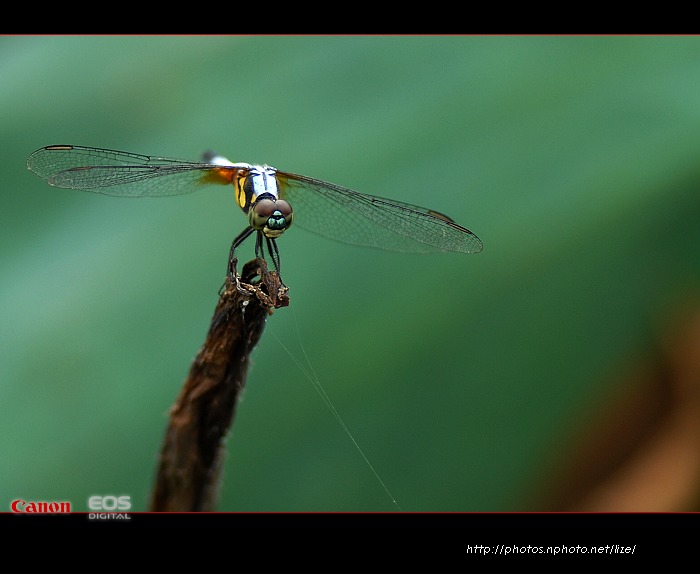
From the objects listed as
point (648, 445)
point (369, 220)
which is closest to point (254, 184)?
point (369, 220)

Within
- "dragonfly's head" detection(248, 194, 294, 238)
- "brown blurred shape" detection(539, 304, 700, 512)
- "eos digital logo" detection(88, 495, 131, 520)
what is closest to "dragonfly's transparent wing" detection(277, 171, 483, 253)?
"dragonfly's head" detection(248, 194, 294, 238)

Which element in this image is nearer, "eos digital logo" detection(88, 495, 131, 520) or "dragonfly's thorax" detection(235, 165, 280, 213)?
"eos digital logo" detection(88, 495, 131, 520)

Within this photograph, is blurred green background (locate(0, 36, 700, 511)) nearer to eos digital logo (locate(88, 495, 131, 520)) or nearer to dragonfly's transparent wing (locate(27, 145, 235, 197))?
eos digital logo (locate(88, 495, 131, 520))

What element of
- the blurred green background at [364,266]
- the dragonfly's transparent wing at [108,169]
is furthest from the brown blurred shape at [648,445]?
the dragonfly's transparent wing at [108,169]

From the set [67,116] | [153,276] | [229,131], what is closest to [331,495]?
[153,276]

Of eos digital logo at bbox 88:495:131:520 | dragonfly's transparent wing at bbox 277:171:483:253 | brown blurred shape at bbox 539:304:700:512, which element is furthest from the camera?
brown blurred shape at bbox 539:304:700:512

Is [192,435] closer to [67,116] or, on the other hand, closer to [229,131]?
[229,131]

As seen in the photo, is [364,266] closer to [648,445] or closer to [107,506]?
[107,506]
